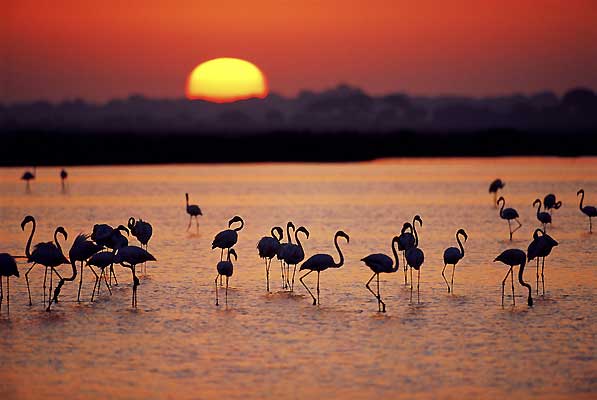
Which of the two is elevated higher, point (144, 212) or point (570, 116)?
point (570, 116)

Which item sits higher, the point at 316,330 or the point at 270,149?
the point at 270,149

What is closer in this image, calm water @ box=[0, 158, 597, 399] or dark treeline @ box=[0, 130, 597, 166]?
calm water @ box=[0, 158, 597, 399]

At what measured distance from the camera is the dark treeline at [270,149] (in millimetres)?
50344

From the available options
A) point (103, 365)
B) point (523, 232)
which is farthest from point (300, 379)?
point (523, 232)

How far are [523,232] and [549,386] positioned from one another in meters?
10.5

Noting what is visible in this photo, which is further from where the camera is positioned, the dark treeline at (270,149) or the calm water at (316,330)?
the dark treeline at (270,149)

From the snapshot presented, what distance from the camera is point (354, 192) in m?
28.4

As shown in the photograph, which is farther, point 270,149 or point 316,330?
point 270,149

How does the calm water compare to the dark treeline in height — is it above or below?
below

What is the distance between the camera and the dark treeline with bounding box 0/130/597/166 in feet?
165

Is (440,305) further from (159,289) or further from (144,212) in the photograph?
(144,212)

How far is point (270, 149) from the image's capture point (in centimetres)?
5938

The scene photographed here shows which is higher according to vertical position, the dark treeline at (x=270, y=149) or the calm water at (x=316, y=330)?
the dark treeline at (x=270, y=149)

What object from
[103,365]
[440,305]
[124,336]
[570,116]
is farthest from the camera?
[570,116]
